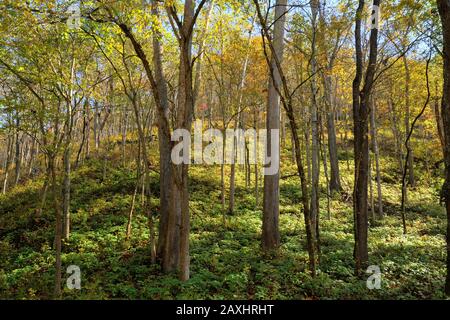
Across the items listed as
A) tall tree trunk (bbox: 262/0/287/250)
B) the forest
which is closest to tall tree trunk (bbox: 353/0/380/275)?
the forest

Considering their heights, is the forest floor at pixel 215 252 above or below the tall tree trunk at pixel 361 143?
below

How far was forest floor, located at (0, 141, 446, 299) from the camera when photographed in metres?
6.47

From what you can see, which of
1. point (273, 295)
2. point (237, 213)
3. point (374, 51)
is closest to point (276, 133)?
point (374, 51)

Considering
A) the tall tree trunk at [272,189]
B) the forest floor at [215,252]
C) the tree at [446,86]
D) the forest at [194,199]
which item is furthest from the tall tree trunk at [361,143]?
the tall tree trunk at [272,189]

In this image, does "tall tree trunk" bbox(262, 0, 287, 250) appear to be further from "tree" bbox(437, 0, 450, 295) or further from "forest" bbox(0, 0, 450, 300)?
"tree" bbox(437, 0, 450, 295)

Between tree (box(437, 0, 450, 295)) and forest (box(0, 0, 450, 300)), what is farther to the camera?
forest (box(0, 0, 450, 300))

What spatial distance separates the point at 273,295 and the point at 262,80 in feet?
48.7

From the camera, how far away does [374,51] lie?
301 inches

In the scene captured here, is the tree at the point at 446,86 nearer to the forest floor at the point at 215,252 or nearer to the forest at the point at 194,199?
the forest at the point at 194,199

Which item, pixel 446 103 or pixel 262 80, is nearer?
pixel 446 103

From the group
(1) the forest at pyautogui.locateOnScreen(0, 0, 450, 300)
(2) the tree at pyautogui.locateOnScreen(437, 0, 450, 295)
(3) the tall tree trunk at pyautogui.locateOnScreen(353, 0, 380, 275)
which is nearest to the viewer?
(2) the tree at pyautogui.locateOnScreen(437, 0, 450, 295)

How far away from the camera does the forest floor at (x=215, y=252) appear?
647cm

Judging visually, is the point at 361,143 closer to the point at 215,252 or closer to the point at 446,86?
the point at 446,86

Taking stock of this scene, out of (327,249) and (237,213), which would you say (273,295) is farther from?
(237,213)
